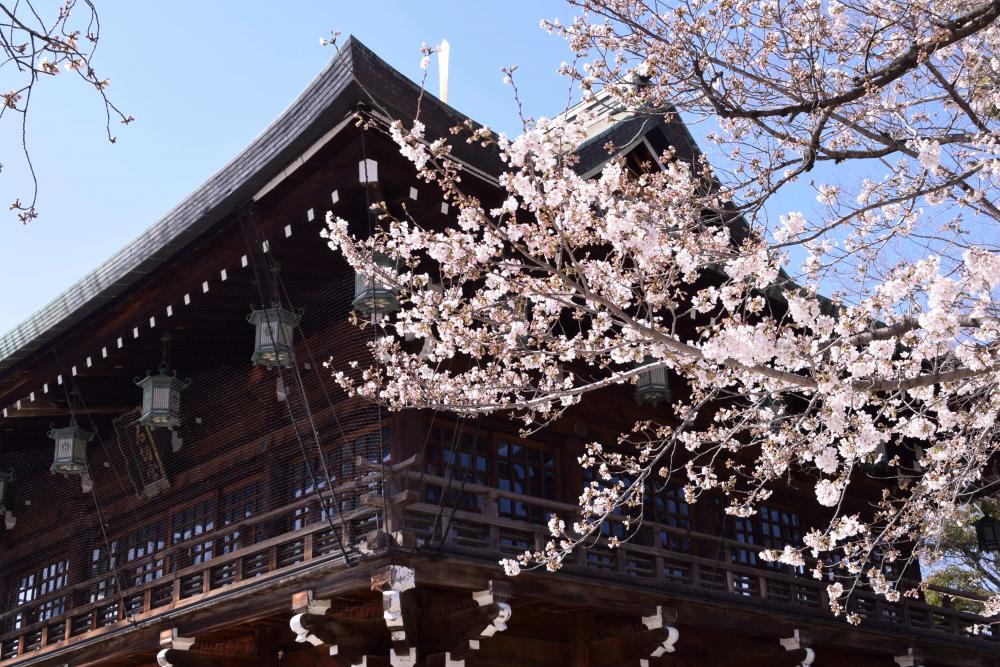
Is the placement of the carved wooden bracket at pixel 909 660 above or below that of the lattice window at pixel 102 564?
below

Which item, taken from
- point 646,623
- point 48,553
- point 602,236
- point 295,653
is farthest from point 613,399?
point 48,553

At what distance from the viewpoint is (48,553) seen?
14.5 metres

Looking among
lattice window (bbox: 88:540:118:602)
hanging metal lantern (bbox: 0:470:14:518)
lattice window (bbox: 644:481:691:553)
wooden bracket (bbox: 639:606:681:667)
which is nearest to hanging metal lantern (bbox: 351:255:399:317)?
wooden bracket (bbox: 639:606:681:667)

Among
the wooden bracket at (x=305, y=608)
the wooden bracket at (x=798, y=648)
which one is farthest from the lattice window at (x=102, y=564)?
the wooden bracket at (x=798, y=648)

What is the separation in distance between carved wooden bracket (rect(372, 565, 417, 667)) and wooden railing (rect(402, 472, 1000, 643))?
1.24ft

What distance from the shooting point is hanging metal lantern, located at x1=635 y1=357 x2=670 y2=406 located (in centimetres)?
1094

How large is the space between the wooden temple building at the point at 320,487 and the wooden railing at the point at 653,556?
44 millimetres

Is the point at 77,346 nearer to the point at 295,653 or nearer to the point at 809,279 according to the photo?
the point at 295,653

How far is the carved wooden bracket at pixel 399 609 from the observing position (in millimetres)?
8000

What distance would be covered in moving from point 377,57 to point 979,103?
4553 millimetres

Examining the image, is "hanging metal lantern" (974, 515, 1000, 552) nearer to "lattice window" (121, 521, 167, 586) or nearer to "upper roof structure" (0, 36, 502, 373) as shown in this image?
"upper roof structure" (0, 36, 502, 373)

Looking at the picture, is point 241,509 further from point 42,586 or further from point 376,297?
point 42,586

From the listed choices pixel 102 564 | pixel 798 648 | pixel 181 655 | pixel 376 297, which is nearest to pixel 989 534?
pixel 798 648

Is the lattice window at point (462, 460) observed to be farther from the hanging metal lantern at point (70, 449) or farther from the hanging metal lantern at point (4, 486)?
the hanging metal lantern at point (4, 486)
